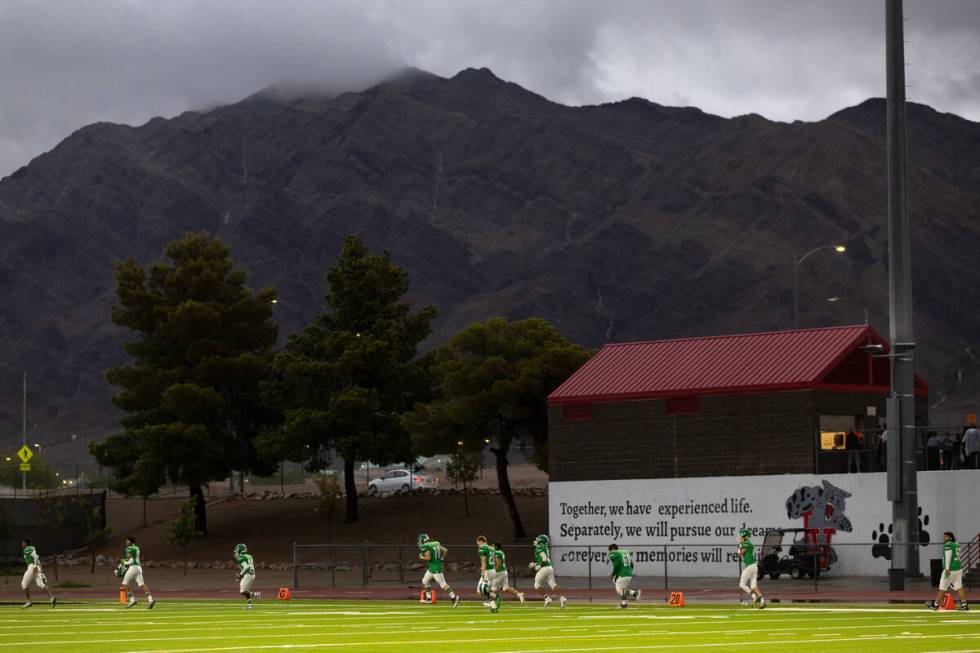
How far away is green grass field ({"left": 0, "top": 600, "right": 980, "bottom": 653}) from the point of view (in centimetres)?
2681

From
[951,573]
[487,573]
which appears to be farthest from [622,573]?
[951,573]

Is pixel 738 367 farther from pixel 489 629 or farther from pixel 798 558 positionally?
pixel 489 629

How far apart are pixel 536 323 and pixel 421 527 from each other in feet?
40.8

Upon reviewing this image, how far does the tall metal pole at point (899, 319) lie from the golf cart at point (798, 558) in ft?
22.3

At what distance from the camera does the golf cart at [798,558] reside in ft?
175

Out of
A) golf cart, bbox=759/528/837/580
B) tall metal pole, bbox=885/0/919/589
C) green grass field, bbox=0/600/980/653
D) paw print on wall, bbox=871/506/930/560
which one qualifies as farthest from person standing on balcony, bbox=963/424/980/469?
green grass field, bbox=0/600/980/653

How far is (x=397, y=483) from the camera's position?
96250 mm

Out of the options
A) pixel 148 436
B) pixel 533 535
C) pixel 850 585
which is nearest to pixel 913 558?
pixel 850 585

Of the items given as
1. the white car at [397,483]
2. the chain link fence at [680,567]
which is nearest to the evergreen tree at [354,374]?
the chain link fence at [680,567]

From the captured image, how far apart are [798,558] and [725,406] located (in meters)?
7.71

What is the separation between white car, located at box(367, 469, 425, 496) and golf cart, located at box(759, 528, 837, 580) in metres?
42.5

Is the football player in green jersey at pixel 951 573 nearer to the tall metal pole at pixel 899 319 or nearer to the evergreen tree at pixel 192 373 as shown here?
the tall metal pole at pixel 899 319

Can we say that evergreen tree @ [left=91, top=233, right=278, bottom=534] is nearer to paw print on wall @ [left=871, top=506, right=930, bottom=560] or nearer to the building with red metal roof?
A: the building with red metal roof

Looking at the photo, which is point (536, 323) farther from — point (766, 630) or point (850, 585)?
point (766, 630)
